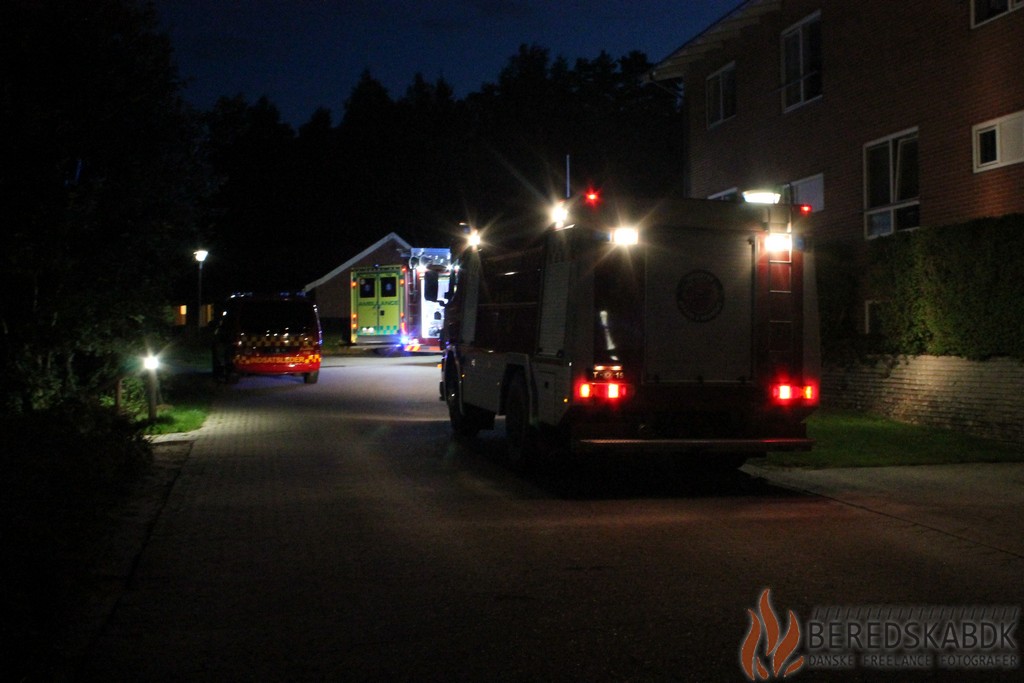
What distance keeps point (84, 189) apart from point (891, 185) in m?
13.0

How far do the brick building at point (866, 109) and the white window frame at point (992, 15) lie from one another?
0.02m

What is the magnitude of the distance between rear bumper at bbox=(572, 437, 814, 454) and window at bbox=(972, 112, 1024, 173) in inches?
301

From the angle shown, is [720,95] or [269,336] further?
[269,336]

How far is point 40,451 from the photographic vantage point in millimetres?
10953

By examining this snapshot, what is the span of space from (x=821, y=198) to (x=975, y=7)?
4898 millimetres

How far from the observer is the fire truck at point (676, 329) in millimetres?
10898

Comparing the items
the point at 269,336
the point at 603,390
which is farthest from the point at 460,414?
the point at 269,336

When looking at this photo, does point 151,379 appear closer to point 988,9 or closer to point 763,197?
point 763,197

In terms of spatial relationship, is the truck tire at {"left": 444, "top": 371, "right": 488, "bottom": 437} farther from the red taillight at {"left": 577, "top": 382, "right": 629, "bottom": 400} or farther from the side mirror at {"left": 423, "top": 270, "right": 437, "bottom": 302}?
the red taillight at {"left": 577, "top": 382, "right": 629, "bottom": 400}

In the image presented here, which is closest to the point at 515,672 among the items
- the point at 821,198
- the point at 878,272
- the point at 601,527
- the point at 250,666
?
the point at 250,666

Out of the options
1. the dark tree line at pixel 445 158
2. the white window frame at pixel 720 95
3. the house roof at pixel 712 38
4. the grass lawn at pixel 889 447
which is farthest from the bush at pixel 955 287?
the dark tree line at pixel 445 158

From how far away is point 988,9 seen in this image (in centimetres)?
1697

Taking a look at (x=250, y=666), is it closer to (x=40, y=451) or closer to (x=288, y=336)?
(x=40, y=451)

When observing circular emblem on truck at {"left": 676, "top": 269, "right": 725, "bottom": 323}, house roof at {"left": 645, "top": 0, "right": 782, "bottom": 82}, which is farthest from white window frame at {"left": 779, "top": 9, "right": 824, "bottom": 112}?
circular emblem on truck at {"left": 676, "top": 269, "right": 725, "bottom": 323}
